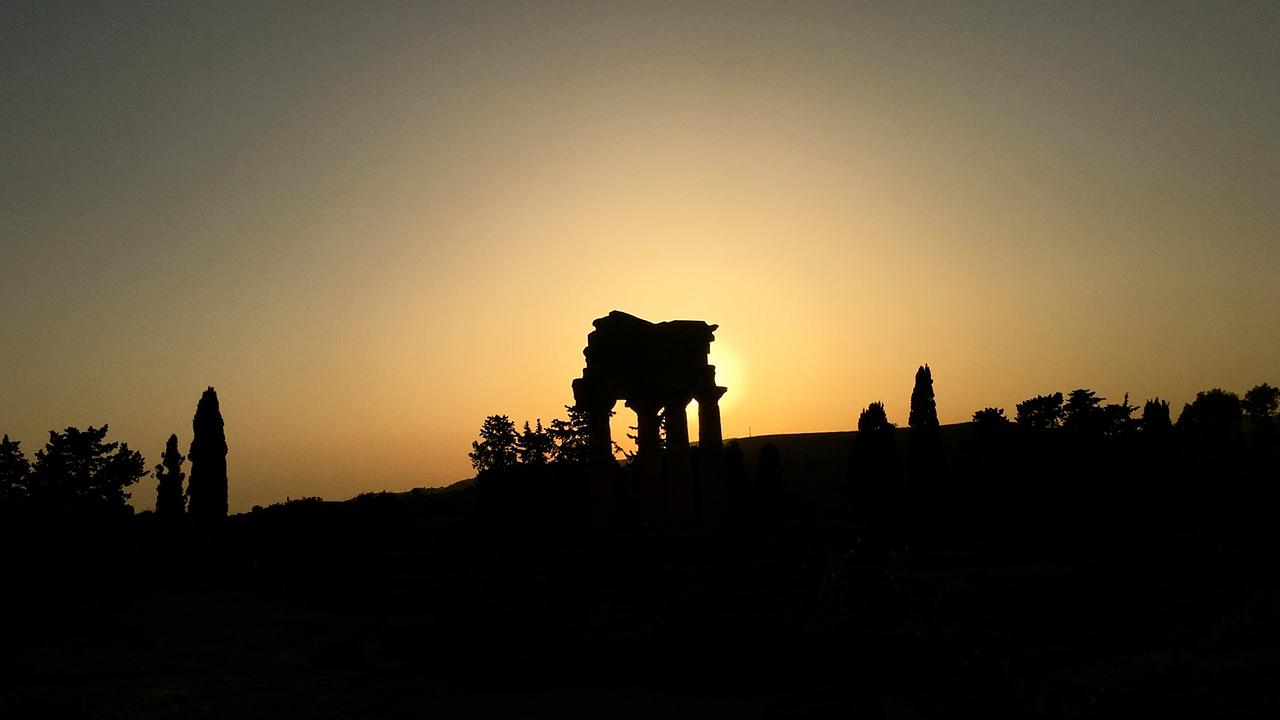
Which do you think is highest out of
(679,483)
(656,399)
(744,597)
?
(656,399)

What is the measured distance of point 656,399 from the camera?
26047mm

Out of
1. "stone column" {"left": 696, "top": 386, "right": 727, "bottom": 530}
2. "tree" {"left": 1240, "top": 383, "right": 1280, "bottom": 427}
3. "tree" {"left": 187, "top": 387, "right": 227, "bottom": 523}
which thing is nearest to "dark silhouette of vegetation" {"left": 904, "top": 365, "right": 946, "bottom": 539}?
"stone column" {"left": 696, "top": 386, "right": 727, "bottom": 530}

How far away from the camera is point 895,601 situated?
1323 centimetres

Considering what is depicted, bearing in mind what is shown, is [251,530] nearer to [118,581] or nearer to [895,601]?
[118,581]

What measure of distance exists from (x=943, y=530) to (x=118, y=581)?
30524mm

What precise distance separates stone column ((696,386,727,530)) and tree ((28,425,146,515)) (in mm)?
34306

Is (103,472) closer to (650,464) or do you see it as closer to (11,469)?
(11,469)

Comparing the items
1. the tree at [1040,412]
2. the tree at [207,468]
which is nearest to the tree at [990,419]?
the tree at [1040,412]

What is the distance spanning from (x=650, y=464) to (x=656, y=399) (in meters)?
1.93

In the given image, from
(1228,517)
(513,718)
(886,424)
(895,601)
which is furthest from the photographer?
(886,424)

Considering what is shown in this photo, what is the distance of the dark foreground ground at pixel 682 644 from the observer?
838 centimetres

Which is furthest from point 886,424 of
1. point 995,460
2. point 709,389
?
point 709,389

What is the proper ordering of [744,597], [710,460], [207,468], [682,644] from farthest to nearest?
1. [207,468]
2. [710,460]
3. [744,597]
4. [682,644]

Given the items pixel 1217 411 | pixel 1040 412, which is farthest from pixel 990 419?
pixel 1217 411
